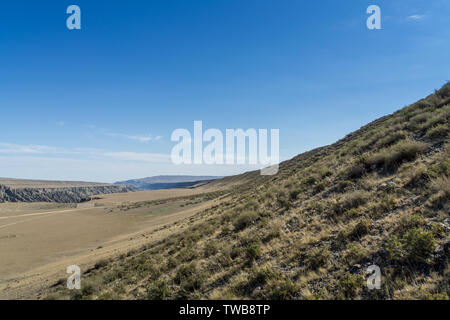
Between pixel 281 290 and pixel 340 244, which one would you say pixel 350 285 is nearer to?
pixel 281 290

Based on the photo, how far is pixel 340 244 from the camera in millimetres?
A: 5859

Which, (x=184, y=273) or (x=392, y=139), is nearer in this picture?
(x=184, y=273)

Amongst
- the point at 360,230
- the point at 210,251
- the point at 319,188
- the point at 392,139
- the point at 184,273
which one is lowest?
the point at 184,273

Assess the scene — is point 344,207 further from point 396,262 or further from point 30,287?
point 30,287

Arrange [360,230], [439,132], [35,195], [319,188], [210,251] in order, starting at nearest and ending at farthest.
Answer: [360,230], [210,251], [439,132], [319,188], [35,195]

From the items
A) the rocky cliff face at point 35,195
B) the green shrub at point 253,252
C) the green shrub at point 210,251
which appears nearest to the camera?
the green shrub at point 253,252

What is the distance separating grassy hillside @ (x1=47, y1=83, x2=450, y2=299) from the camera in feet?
14.3

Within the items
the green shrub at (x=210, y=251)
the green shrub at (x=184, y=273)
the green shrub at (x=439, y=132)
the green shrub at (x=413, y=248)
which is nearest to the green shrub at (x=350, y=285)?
the green shrub at (x=413, y=248)

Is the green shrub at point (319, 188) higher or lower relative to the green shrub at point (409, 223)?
higher

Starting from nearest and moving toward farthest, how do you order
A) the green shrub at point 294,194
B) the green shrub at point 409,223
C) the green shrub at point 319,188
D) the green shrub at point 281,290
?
1. the green shrub at point 281,290
2. the green shrub at point 409,223
3. the green shrub at point 319,188
4. the green shrub at point 294,194

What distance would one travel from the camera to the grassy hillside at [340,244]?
436cm

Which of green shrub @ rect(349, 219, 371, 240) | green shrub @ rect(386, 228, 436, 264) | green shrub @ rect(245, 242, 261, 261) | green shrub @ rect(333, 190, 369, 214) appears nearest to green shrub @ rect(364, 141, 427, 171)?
green shrub @ rect(333, 190, 369, 214)

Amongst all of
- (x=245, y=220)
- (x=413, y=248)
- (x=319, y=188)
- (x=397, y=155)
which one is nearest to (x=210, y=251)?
(x=245, y=220)

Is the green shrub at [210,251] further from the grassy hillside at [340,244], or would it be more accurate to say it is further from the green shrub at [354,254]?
the green shrub at [354,254]
